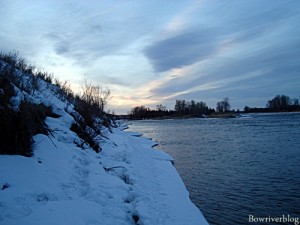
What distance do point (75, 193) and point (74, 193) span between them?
3cm

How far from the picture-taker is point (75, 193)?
20.0 ft

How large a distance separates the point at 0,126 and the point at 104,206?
116 inches

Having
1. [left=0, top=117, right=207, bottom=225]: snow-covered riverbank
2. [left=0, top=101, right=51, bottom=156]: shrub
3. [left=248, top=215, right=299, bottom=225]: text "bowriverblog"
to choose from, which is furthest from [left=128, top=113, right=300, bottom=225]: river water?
[left=0, top=101, right=51, bottom=156]: shrub

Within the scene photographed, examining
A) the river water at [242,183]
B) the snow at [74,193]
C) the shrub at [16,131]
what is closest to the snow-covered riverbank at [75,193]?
the snow at [74,193]

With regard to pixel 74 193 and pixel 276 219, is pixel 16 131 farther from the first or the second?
pixel 276 219

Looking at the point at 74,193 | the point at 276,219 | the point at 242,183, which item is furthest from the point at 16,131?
the point at 242,183

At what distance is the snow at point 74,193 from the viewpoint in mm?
4969

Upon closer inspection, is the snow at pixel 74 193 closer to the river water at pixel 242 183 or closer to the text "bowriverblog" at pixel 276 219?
the river water at pixel 242 183

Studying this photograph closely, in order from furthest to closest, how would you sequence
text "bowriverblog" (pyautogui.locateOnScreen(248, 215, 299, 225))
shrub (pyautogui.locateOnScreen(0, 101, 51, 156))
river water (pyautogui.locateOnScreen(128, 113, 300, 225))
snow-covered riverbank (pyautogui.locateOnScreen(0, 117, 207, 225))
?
1. river water (pyautogui.locateOnScreen(128, 113, 300, 225))
2. text "bowriverblog" (pyautogui.locateOnScreen(248, 215, 299, 225))
3. shrub (pyautogui.locateOnScreen(0, 101, 51, 156))
4. snow-covered riverbank (pyautogui.locateOnScreen(0, 117, 207, 225))

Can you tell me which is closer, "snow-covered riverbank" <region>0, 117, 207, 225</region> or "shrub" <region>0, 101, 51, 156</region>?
"snow-covered riverbank" <region>0, 117, 207, 225</region>

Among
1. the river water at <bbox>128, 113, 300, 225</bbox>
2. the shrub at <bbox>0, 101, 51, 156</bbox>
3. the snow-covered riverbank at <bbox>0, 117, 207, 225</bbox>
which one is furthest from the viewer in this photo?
the river water at <bbox>128, 113, 300, 225</bbox>

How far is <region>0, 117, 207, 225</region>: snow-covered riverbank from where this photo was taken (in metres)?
4.96

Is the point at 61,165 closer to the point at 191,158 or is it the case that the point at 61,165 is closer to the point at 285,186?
the point at 285,186

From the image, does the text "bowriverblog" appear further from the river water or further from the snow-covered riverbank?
the snow-covered riverbank
